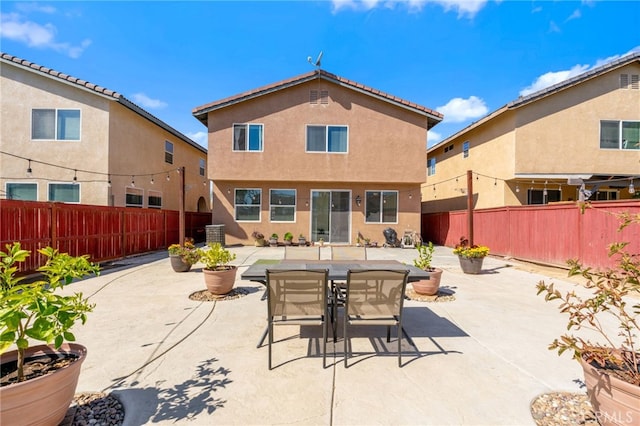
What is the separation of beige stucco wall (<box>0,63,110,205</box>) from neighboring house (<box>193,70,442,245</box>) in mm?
4166

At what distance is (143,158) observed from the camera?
563 inches

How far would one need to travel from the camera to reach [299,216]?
46.3 ft

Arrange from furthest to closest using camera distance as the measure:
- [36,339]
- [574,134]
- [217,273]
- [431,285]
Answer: [574,134] → [431,285] → [217,273] → [36,339]

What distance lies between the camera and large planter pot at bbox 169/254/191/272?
7.79 metres

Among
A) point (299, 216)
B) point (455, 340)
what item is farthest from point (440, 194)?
point (455, 340)

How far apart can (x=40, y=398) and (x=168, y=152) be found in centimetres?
1733

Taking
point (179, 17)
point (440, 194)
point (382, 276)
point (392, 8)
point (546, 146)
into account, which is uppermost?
point (392, 8)

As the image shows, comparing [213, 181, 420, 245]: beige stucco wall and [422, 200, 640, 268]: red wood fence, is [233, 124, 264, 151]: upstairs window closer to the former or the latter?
[213, 181, 420, 245]: beige stucco wall

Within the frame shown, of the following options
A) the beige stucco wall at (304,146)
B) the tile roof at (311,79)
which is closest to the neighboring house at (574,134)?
the tile roof at (311,79)

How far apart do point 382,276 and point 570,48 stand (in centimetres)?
1787

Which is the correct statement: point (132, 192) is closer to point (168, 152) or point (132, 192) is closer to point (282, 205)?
point (168, 152)

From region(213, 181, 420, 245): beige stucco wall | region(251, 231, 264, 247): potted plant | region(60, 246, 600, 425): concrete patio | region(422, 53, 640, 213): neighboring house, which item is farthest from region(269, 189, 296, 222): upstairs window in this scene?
region(422, 53, 640, 213): neighboring house

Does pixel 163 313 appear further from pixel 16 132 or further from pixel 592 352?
pixel 16 132

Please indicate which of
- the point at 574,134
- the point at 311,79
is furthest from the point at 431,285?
the point at 574,134
